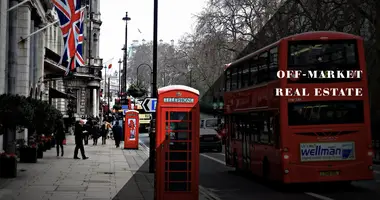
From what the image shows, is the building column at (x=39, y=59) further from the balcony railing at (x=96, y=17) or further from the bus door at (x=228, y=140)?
the balcony railing at (x=96, y=17)

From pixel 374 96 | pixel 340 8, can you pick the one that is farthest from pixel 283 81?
pixel 374 96

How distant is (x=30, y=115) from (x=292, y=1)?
2110 centimetres

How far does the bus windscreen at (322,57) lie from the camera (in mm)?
15625

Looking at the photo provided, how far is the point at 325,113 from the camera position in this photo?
51.3 feet

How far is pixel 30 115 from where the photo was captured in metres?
19.2

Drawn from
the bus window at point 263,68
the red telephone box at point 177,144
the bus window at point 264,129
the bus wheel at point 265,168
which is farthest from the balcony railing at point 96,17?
the red telephone box at point 177,144

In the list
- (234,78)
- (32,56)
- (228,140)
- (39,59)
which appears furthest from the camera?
(39,59)

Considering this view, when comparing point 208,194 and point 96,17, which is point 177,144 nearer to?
point 208,194

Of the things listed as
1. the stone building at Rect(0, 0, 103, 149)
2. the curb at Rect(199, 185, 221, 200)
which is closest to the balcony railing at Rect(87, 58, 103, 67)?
the stone building at Rect(0, 0, 103, 149)

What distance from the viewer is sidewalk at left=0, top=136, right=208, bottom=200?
13.8 m

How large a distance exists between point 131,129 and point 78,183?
20888 mm

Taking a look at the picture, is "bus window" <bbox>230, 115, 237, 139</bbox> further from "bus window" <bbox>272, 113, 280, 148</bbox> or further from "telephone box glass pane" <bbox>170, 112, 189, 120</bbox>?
"telephone box glass pane" <bbox>170, 112, 189, 120</bbox>

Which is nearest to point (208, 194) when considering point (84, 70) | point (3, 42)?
point (3, 42)

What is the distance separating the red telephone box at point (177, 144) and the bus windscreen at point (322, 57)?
4146 millimetres
